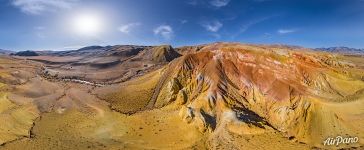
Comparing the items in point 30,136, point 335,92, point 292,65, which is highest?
point 292,65

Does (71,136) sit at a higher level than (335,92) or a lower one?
lower

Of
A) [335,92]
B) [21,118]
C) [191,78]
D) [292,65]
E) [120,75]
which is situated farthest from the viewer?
[120,75]

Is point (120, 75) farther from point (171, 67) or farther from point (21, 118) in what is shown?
point (21, 118)

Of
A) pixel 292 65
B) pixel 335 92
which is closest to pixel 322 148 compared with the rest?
pixel 335 92

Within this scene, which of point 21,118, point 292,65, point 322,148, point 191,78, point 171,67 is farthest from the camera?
point 171,67

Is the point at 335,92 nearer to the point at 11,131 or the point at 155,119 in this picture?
the point at 155,119

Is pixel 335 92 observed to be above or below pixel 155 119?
above

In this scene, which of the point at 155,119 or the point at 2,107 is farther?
the point at 2,107

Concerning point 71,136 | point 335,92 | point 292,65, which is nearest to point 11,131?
point 71,136

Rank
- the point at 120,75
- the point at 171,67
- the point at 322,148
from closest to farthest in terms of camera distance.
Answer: the point at 322,148, the point at 171,67, the point at 120,75
